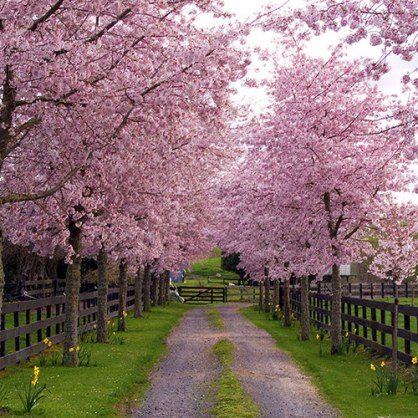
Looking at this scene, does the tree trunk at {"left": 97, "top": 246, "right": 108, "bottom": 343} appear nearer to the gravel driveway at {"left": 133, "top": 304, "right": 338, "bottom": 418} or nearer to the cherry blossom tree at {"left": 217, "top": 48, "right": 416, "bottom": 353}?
the gravel driveway at {"left": 133, "top": 304, "right": 338, "bottom": 418}

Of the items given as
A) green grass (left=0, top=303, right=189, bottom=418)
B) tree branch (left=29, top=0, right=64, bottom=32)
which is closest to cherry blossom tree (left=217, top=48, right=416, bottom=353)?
green grass (left=0, top=303, right=189, bottom=418)

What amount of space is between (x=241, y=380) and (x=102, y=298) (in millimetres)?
10243

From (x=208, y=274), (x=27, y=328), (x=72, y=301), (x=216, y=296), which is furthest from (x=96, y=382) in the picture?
(x=208, y=274)

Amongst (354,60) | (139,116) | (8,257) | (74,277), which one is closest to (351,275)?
(8,257)

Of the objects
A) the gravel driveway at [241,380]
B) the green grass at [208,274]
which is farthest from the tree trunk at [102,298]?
the green grass at [208,274]

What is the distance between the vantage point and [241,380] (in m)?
15.5

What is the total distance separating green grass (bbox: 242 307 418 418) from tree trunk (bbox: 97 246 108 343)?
6.25m

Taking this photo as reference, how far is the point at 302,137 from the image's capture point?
2053 cm

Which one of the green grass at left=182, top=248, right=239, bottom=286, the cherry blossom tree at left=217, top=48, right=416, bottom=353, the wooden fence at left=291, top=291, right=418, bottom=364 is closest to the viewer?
the wooden fence at left=291, top=291, right=418, bottom=364

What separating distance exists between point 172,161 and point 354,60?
8551 mm

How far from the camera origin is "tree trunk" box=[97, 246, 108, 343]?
23.7 meters

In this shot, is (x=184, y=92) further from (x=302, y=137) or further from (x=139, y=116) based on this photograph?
(x=302, y=137)

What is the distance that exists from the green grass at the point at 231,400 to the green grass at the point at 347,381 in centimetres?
167

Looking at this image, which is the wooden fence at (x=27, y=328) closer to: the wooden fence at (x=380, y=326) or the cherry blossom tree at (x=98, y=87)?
A: the cherry blossom tree at (x=98, y=87)
